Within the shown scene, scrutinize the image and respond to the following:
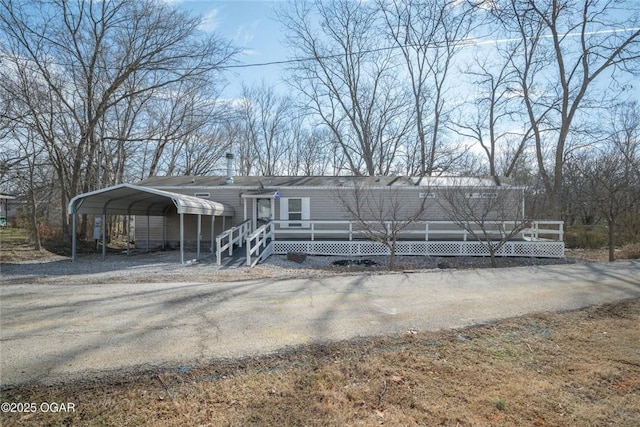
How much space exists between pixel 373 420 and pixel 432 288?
462 cm

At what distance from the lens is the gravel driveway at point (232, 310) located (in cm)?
366

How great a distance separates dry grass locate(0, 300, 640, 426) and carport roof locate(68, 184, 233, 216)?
8050 mm

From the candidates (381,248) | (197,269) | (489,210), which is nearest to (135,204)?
(197,269)

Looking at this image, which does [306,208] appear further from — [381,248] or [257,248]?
[257,248]

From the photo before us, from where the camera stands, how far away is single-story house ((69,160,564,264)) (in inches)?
505

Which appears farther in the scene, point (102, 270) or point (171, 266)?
point (171, 266)

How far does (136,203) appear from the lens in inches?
582

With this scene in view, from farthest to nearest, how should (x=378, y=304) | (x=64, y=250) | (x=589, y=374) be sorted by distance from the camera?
(x=64, y=250)
(x=378, y=304)
(x=589, y=374)

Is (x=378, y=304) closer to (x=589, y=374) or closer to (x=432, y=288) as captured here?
(x=432, y=288)

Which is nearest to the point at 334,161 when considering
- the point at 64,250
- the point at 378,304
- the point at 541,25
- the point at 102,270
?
the point at 541,25

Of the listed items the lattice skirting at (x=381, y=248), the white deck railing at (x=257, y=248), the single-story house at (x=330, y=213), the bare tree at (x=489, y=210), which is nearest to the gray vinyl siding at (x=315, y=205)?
the single-story house at (x=330, y=213)

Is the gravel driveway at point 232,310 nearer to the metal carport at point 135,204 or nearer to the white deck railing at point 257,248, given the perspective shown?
the white deck railing at point 257,248

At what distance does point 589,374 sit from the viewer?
3186 mm

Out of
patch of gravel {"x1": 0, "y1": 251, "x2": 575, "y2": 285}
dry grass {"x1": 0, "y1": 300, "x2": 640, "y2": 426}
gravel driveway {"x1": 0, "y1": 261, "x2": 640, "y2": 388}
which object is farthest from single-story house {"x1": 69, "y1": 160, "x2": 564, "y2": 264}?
dry grass {"x1": 0, "y1": 300, "x2": 640, "y2": 426}
